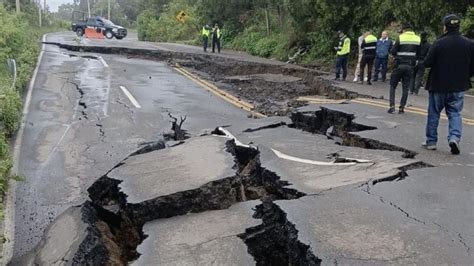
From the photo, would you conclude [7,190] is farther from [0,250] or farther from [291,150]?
[291,150]

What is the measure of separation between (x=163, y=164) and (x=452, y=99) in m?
4.02

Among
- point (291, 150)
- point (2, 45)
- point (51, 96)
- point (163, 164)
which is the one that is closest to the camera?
point (163, 164)

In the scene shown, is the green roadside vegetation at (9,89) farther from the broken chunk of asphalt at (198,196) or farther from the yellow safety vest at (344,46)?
the yellow safety vest at (344,46)

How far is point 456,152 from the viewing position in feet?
22.7

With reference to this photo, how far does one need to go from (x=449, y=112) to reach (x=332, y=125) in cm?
303

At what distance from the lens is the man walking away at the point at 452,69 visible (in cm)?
685

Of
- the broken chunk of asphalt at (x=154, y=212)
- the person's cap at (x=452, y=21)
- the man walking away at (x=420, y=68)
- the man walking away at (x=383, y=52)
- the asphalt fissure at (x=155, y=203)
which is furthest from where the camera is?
the man walking away at (x=383, y=52)

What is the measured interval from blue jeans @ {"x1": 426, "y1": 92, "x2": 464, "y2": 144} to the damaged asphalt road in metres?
0.29

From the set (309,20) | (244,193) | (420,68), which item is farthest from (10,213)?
(309,20)

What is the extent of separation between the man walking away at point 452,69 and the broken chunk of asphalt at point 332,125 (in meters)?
1.40

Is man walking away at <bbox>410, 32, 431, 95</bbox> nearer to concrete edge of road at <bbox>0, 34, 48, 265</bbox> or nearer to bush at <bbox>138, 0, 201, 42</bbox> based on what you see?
concrete edge of road at <bbox>0, 34, 48, 265</bbox>

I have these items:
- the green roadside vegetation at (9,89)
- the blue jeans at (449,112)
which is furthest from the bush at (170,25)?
the blue jeans at (449,112)

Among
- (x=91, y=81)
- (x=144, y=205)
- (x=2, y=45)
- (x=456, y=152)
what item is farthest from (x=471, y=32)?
(x=2, y=45)

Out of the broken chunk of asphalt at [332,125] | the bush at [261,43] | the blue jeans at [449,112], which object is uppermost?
the bush at [261,43]
